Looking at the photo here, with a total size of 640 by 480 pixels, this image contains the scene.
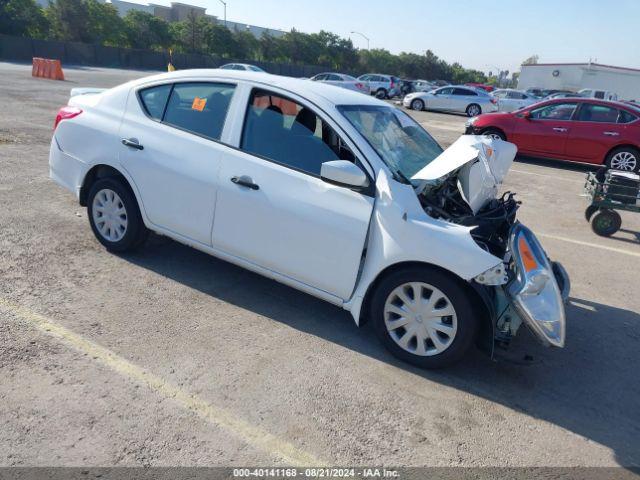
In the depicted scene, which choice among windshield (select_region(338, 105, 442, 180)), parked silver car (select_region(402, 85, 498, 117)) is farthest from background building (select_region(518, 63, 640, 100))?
windshield (select_region(338, 105, 442, 180))

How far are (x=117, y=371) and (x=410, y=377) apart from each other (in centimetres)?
193

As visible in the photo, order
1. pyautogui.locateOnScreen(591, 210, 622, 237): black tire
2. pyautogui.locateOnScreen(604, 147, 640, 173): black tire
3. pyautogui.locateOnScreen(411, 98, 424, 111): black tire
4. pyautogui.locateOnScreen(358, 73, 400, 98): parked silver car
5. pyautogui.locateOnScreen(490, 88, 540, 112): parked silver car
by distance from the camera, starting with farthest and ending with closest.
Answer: pyautogui.locateOnScreen(358, 73, 400, 98): parked silver car
pyautogui.locateOnScreen(490, 88, 540, 112): parked silver car
pyautogui.locateOnScreen(411, 98, 424, 111): black tire
pyautogui.locateOnScreen(604, 147, 640, 173): black tire
pyautogui.locateOnScreen(591, 210, 622, 237): black tire

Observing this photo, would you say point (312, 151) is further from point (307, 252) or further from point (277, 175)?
point (307, 252)

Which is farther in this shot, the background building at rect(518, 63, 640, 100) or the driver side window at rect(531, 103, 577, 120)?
the background building at rect(518, 63, 640, 100)

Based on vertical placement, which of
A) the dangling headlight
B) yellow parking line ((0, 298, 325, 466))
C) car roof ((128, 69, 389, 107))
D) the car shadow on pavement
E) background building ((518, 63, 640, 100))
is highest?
background building ((518, 63, 640, 100))

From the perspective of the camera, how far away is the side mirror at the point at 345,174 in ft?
11.8

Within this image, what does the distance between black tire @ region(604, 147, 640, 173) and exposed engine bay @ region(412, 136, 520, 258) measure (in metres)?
9.78

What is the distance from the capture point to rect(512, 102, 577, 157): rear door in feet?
41.5

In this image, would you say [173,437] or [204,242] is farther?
[204,242]

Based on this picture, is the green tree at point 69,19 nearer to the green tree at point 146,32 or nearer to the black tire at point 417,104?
the green tree at point 146,32

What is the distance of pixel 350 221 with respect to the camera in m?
3.70

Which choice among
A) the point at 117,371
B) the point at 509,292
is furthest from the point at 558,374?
the point at 117,371

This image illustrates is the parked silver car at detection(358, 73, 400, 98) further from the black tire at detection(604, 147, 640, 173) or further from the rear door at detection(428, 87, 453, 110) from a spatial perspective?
the black tire at detection(604, 147, 640, 173)

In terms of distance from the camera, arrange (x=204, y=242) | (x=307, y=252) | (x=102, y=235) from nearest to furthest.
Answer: (x=307, y=252), (x=204, y=242), (x=102, y=235)
